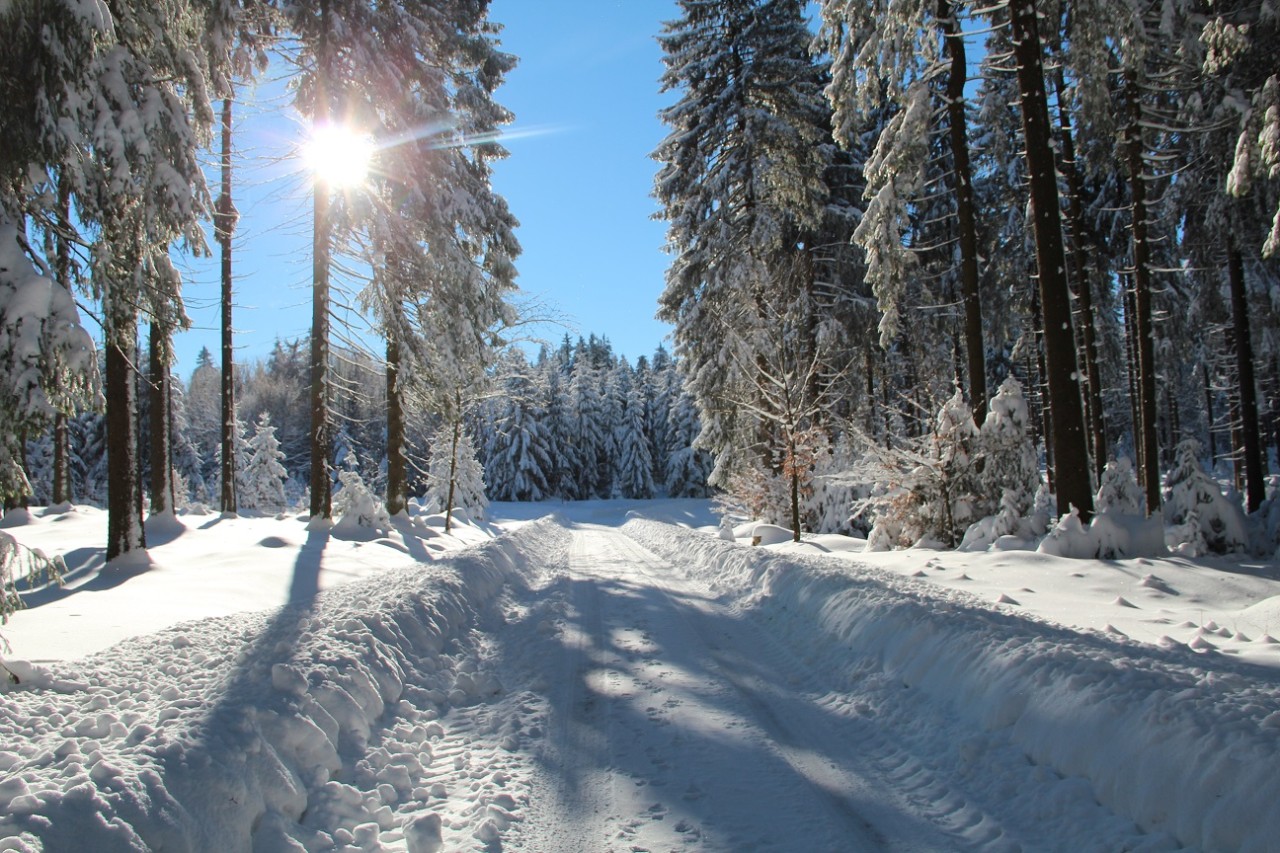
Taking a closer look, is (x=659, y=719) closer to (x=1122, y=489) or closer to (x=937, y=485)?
(x=1122, y=489)

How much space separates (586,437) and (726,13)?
46476 mm

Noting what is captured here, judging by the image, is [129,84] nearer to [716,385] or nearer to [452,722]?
[452,722]

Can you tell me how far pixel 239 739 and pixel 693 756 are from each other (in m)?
2.63

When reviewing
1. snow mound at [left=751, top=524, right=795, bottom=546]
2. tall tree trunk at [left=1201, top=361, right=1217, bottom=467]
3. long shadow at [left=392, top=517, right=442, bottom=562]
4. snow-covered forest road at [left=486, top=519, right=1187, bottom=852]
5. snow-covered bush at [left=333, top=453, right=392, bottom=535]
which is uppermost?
tall tree trunk at [left=1201, top=361, right=1217, bottom=467]

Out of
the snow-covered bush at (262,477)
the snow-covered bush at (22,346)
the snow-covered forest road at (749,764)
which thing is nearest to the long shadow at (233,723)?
the snow-covered forest road at (749,764)

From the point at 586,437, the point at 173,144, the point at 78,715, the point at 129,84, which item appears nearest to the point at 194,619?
the point at 78,715

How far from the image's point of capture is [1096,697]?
3.95 m

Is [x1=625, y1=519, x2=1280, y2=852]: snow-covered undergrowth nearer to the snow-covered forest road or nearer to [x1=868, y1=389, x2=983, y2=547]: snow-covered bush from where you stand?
the snow-covered forest road

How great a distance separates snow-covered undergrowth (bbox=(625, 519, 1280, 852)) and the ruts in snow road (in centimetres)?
80

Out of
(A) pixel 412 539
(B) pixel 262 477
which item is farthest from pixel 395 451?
(B) pixel 262 477

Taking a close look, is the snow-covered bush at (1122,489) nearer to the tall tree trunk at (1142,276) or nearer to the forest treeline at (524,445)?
the tall tree trunk at (1142,276)

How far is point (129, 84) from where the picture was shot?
22.8ft

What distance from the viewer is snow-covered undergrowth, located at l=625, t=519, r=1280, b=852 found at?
10.1ft

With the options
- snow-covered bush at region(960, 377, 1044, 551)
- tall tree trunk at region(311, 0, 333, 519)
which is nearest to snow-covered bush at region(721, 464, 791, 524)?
snow-covered bush at region(960, 377, 1044, 551)
